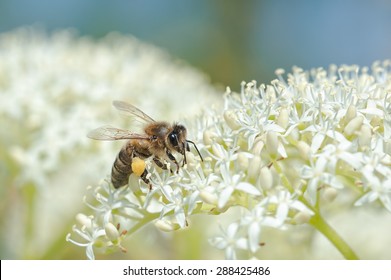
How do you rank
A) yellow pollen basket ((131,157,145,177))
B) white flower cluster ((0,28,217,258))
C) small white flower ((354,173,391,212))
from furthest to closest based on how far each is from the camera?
1. white flower cluster ((0,28,217,258))
2. yellow pollen basket ((131,157,145,177))
3. small white flower ((354,173,391,212))

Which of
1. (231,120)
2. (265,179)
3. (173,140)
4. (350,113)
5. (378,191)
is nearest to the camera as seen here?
(378,191)

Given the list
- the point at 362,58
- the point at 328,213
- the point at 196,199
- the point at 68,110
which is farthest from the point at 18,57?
the point at 362,58

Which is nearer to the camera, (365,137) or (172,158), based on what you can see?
(365,137)

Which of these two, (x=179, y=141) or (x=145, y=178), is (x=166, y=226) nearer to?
(x=145, y=178)

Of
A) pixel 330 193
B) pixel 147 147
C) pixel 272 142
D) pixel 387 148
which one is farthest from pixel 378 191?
pixel 147 147

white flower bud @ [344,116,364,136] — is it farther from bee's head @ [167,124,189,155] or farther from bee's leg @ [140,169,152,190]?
bee's leg @ [140,169,152,190]

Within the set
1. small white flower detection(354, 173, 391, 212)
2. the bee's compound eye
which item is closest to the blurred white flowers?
small white flower detection(354, 173, 391, 212)

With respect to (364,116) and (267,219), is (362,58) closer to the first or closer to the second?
(364,116)
